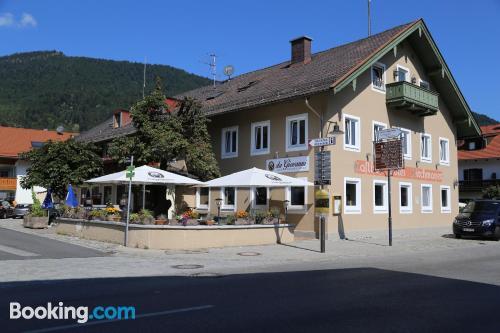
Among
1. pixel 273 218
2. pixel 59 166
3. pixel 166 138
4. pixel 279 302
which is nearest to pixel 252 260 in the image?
pixel 273 218

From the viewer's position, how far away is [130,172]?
1675 cm

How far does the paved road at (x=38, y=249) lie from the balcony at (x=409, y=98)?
15.8 m

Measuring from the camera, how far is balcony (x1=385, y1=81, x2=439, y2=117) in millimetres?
23750

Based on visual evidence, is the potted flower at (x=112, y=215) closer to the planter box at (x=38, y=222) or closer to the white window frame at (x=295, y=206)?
the planter box at (x=38, y=222)

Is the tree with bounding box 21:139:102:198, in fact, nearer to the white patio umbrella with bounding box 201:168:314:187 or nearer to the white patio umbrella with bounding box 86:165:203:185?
the white patio umbrella with bounding box 86:165:203:185

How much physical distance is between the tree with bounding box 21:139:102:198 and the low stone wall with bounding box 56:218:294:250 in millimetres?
7518

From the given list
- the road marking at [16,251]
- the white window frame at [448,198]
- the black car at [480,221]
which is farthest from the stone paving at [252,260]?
the white window frame at [448,198]

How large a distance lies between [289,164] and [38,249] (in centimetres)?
1089

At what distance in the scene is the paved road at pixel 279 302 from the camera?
241 inches

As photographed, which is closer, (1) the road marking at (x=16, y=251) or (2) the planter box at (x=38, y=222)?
(1) the road marking at (x=16, y=251)

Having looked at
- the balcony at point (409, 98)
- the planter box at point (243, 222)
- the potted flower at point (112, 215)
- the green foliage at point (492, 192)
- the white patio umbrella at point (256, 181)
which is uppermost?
the balcony at point (409, 98)

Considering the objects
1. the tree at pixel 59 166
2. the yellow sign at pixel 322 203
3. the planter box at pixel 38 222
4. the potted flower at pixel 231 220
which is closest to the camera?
the yellow sign at pixel 322 203

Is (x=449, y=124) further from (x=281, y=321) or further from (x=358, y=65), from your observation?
(x=281, y=321)

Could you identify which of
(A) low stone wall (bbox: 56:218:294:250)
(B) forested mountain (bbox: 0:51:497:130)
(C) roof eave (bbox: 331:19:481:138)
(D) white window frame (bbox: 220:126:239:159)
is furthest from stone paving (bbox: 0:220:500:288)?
(B) forested mountain (bbox: 0:51:497:130)
